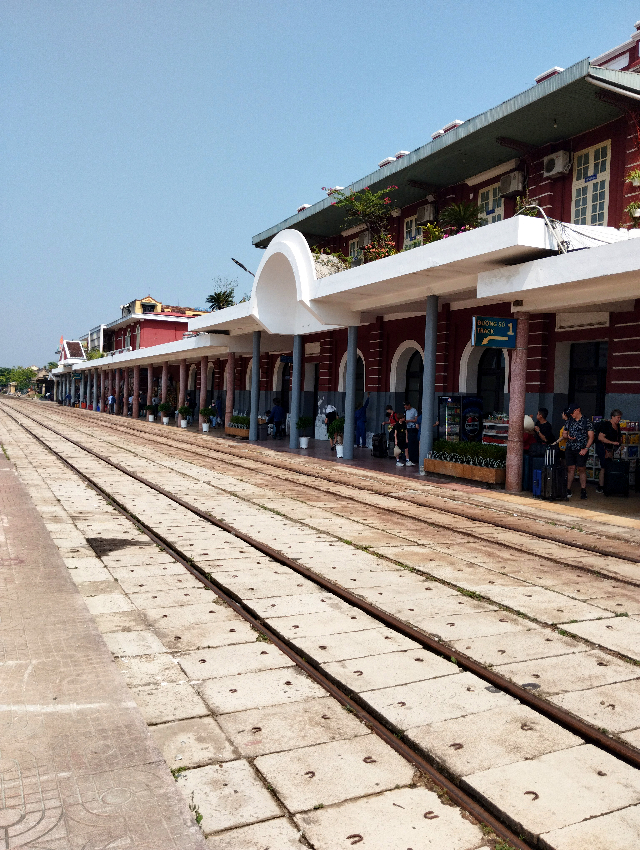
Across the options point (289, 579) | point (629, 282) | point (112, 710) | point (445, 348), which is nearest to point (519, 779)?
point (112, 710)

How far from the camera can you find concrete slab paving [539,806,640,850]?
8.89 feet

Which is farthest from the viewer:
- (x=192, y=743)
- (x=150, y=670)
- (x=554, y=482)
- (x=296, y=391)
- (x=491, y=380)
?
(x=296, y=391)

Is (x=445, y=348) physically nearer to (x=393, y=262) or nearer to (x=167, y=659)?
(x=393, y=262)

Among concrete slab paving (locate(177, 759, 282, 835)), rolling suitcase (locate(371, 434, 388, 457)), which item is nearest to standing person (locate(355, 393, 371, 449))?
rolling suitcase (locate(371, 434, 388, 457))

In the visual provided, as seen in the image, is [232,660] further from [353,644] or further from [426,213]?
[426,213]

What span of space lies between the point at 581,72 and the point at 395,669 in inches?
495

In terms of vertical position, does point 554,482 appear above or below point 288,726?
above

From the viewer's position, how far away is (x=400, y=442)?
1812 cm

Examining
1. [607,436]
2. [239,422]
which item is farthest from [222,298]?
[607,436]

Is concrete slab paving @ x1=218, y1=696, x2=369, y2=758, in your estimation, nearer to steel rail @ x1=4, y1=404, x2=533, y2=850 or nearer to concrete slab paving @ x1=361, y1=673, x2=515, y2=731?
steel rail @ x1=4, y1=404, x2=533, y2=850

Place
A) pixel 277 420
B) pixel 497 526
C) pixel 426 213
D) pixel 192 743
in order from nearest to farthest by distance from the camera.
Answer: pixel 192 743 < pixel 497 526 < pixel 426 213 < pixel 277 420

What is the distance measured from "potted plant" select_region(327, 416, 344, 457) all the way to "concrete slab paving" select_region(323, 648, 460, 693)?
14486 millimetres

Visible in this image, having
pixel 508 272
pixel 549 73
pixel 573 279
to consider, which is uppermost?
pixel 549 73

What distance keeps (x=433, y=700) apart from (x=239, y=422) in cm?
2400
